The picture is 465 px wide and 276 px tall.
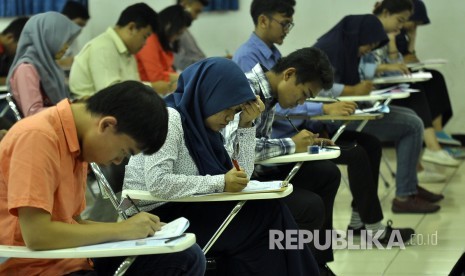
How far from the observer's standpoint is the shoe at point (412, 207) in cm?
473

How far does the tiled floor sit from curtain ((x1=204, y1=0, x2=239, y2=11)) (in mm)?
2159

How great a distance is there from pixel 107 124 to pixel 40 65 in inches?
85.4

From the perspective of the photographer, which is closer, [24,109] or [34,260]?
[34,260]

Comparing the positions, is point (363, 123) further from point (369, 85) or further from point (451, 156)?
point (451, 156)

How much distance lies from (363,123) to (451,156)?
70.2 inches

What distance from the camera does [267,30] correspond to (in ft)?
13.7

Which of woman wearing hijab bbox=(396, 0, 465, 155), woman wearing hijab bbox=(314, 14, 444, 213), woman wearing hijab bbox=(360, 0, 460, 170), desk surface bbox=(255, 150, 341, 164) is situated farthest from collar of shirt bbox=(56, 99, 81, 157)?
woman wearing hijab bbox=(396, 0, 465, 155)

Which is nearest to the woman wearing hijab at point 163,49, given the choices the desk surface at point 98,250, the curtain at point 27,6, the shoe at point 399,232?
the curtain at point 27,6

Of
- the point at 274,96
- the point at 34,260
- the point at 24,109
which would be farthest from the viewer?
the point at 24,109

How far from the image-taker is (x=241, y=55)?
4.00m

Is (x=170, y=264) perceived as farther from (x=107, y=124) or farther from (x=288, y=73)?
(x=288, y=73)

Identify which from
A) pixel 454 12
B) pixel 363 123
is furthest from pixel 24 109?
pixel 454 12

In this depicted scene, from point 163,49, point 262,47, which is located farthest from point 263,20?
point 163,49

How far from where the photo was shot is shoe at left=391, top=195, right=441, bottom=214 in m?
4.73
